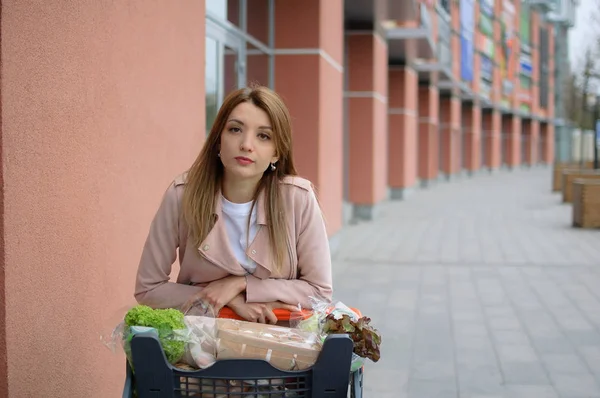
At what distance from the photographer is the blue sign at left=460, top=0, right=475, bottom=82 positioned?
37.6m

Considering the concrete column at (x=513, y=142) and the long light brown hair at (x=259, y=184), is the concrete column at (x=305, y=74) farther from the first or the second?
the concrete column at (x=513, y=142)

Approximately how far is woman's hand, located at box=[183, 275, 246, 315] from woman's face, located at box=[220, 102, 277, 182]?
1.09 feet

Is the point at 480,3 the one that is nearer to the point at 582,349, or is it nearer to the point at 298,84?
the point at 298,84

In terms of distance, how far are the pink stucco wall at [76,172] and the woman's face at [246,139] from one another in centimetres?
60

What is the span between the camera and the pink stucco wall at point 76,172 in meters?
3.19

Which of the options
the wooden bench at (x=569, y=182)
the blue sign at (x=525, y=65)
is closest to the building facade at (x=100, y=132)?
the wooden bench at (x=569, y=182)

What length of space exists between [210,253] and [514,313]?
18.6ft

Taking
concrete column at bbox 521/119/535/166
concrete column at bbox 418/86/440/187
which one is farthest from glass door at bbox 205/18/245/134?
concrete column at bbox 521/119/535/166

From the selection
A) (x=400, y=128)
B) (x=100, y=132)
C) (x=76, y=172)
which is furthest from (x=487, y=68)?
(x=76, y=172)

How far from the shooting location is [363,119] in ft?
57.1

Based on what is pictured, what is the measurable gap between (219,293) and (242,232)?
8.4 inches

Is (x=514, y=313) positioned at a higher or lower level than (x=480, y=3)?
lower

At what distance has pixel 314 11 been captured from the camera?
1076cm

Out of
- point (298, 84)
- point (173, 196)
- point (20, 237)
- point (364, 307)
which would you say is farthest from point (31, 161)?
point (298, 84)
